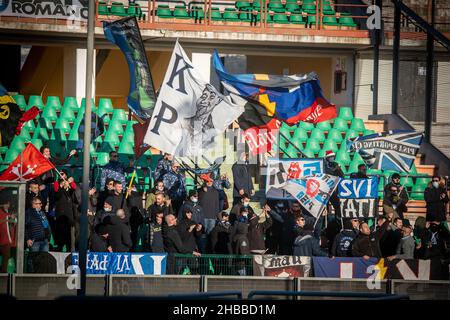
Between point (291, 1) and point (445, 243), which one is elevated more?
point (291, 1)

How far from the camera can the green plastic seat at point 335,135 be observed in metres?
26.1

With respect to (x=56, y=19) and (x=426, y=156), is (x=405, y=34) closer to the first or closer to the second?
(x=426, y=156)

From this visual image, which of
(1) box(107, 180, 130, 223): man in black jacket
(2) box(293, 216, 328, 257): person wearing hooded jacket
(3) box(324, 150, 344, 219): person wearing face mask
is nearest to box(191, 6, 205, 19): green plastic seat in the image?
(3) box(324, 150, 344, 219): person wearing face mask

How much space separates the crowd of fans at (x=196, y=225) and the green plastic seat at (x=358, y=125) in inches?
229

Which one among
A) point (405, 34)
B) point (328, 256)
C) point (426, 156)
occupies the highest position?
point (405, 34)

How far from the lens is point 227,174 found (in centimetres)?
2345

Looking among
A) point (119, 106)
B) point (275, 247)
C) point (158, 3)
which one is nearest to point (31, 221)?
point (275, 247)

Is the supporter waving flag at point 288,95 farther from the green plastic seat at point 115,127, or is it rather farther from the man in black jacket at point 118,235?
the man in black jacket at point 118,235

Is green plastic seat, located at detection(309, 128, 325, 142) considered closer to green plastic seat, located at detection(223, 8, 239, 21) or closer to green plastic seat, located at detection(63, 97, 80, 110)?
green plastic seat, located at detection(223, 8, 239, 21)

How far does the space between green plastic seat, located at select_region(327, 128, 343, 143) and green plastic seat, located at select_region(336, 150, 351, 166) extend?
0.99 meters

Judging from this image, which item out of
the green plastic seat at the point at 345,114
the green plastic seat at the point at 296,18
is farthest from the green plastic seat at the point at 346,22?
the green plastic seat at the point at 345,114

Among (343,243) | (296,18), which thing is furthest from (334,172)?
(296,18)

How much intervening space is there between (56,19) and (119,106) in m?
7.01

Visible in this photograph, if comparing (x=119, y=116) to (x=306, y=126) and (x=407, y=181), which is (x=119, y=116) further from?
(x=407, y=181)
